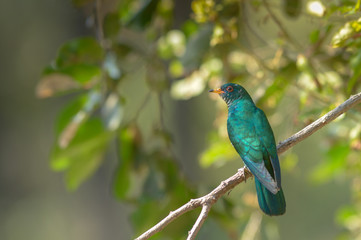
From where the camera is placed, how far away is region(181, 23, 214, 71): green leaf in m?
2.96

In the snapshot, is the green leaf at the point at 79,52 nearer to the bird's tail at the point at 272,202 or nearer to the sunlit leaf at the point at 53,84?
the sunlit leaf at the point at 53,84

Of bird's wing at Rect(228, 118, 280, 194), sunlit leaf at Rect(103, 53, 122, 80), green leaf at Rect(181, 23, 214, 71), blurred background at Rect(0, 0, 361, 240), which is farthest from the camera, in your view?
sunlit leaf at Rect(103, 53, 122, 80)

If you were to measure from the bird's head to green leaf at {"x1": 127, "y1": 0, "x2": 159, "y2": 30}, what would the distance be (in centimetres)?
58

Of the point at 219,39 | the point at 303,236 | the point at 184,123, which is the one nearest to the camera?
the point at 219,39

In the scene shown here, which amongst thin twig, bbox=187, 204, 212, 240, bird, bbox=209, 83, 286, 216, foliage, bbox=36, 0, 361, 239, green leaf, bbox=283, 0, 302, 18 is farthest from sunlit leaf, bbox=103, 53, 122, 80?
thin twig, bbox=187, 204, 212, 240

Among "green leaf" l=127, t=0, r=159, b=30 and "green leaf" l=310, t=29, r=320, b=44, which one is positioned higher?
"green leaf" l=127, t=0, r=159, b=30

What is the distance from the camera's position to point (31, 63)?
6812 mm

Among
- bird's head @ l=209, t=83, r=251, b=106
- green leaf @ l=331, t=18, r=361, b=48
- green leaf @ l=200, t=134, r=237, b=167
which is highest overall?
green leaf @ l=331, t=18, r=361, b=48

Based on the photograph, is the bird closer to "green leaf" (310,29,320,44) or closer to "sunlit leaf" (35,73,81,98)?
"green leaf" (310,29,320,44)

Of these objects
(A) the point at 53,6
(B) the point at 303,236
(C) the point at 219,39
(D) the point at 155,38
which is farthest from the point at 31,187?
(B) the point at 303,236

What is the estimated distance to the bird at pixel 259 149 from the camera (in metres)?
2.30

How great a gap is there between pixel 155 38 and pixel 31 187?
4.37 metres

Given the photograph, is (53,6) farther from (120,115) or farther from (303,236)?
(303,236)

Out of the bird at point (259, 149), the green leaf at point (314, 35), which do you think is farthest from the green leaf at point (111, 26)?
the green leaf at point (314, 35)
